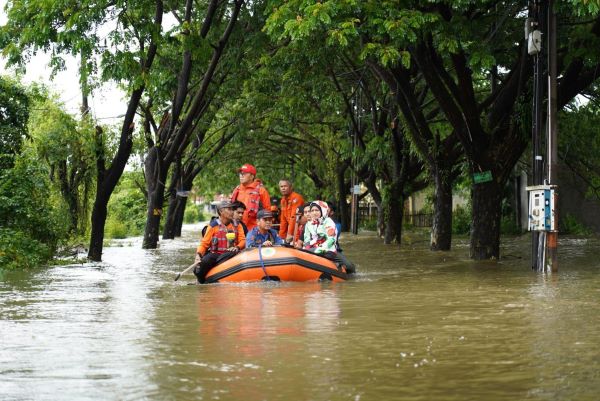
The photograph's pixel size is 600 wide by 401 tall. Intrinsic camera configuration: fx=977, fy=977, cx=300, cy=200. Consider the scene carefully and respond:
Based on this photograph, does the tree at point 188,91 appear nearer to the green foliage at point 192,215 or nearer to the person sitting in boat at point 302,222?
the person sitting in boat at point 302,222

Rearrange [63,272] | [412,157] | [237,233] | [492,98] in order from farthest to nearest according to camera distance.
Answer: [412,157] → [492,98] → [63,272] → [237,233]

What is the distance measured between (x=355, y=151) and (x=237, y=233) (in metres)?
16.1

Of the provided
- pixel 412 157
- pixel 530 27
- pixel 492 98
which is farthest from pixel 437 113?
pixel 530 27

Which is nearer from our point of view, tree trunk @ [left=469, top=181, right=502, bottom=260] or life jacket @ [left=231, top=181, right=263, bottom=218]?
life jacket @ [left=231, top=181, right=263, bottom=218]

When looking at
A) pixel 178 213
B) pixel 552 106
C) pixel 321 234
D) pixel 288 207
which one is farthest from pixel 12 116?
pixel 178 213

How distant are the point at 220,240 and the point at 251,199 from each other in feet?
4.12

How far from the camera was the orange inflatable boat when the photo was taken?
15117 mm

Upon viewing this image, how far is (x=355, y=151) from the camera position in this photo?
31781 millimetres

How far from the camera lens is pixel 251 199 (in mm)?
17000

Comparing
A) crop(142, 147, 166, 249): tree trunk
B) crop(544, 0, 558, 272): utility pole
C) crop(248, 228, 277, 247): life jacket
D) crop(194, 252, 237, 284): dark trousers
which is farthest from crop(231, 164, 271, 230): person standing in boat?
crop(142, 147, 166, 249): tree trunk

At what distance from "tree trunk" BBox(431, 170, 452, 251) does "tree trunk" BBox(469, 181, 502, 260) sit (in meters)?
3.54

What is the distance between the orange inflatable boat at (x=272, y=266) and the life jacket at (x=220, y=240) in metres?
0.55

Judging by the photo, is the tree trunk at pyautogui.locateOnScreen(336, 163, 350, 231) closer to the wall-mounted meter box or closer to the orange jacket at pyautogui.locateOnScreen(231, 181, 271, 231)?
the orange jacket at pyautogui.locateOnScreen(231, 181, 271, 231)

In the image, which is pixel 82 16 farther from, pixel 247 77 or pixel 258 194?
pixel 247 77
